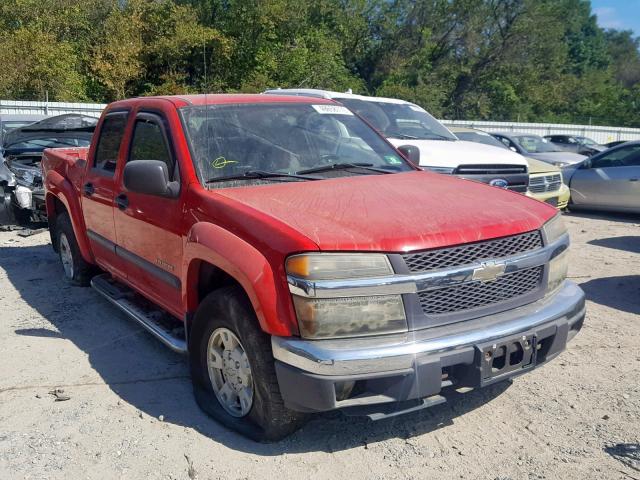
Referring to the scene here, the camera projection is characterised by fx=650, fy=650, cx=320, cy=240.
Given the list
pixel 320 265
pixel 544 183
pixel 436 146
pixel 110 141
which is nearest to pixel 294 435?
pixel 320 265

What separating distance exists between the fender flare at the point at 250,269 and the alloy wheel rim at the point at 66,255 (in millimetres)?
3355

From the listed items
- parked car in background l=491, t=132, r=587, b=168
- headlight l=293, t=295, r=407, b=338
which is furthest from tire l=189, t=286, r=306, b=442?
parked car in background l=491, t=132, r=587, b=168

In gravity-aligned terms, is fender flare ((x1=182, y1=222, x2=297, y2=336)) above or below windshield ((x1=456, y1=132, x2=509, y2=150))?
above

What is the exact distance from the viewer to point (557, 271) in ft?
12.4

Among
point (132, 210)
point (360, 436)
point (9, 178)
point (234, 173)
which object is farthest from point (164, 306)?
point (9, 178)

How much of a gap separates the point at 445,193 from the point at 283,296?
1.35 metres

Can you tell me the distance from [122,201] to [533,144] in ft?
51.9

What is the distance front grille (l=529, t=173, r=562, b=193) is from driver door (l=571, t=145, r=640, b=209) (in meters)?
2.00

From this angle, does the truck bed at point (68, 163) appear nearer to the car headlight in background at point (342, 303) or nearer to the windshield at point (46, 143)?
the windshield at point (46, 143)

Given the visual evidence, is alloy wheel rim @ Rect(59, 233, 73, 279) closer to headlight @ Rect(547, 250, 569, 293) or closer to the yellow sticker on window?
the yellow sticker on window

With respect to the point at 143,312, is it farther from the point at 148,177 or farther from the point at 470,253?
the point at 470,253

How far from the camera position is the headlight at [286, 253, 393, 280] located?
3018 millimetres

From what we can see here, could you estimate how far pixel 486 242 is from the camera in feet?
10.9

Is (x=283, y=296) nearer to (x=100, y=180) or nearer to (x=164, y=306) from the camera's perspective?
(x=164, y=306)
